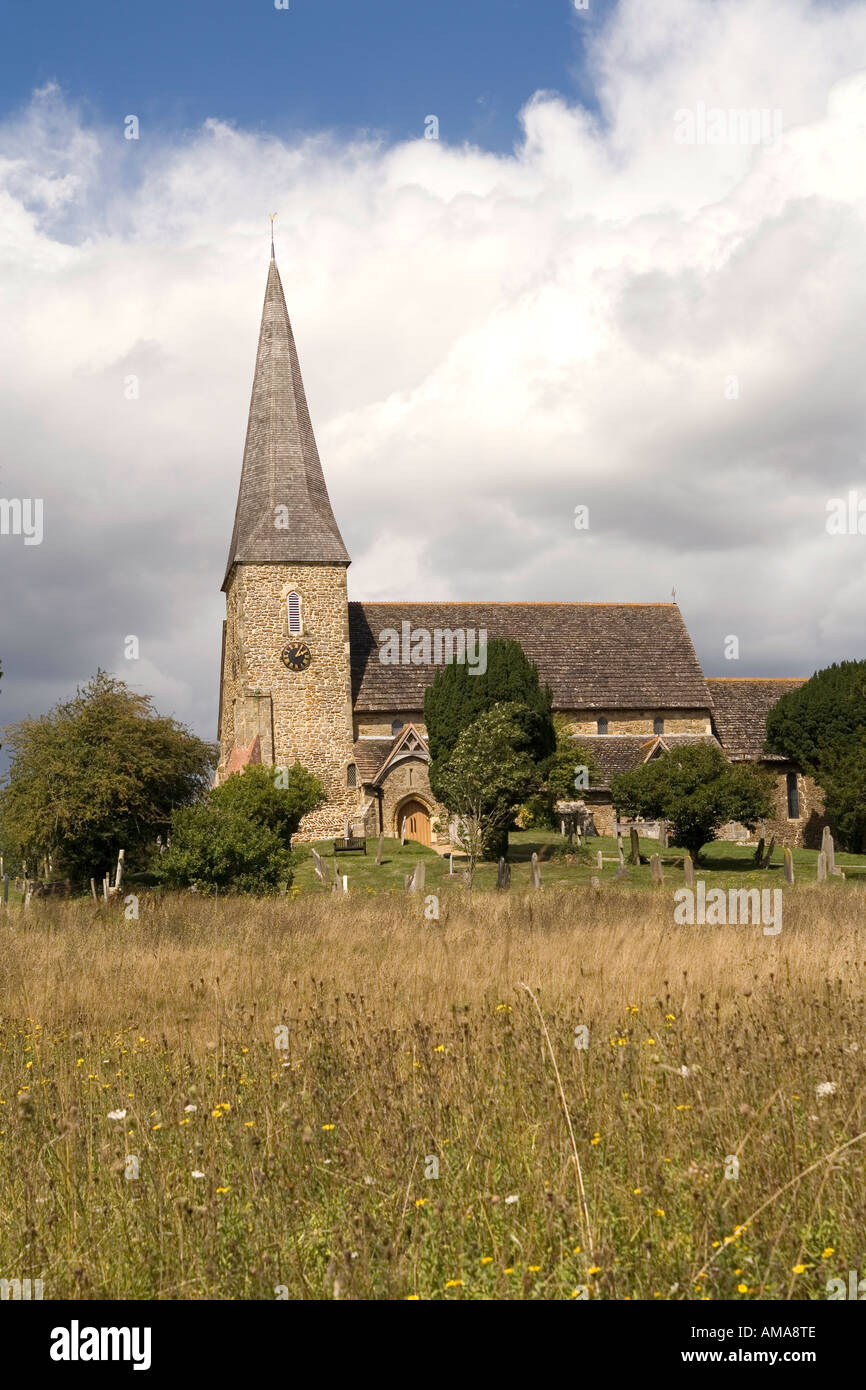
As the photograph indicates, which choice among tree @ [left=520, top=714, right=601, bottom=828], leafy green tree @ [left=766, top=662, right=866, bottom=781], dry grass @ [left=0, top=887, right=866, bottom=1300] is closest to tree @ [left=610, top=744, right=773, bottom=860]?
tree @ [left=520, top=714, right=601, bottom=828]

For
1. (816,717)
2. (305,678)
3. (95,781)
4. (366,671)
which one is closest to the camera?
(95,781)

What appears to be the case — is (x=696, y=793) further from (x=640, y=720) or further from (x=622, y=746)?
(x=640, y=720)

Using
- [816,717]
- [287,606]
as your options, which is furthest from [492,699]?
[816,717]

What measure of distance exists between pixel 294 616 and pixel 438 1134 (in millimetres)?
41473

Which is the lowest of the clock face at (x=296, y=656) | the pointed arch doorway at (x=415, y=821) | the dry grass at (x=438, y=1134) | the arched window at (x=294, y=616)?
the pointed arch doorway at (x=415, y=821)

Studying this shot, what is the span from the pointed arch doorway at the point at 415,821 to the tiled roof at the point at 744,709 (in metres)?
15.1

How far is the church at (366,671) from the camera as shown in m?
44.0

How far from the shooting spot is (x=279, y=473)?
46969 mm

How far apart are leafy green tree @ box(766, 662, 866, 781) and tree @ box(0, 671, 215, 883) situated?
27949 mm

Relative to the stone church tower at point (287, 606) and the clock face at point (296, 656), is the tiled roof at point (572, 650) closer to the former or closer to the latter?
the stone church tower at point (287, 606)

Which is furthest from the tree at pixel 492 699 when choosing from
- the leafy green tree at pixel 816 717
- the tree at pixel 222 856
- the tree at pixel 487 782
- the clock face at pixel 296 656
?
the tree at pixel 222 856
